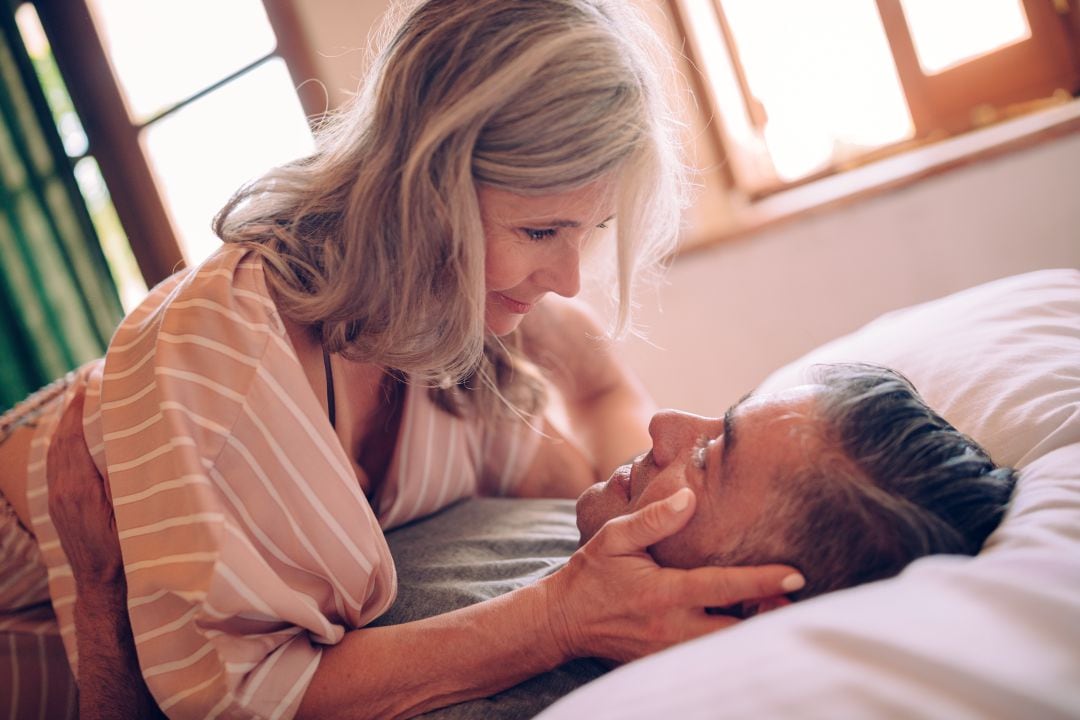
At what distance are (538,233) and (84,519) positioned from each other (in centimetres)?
68

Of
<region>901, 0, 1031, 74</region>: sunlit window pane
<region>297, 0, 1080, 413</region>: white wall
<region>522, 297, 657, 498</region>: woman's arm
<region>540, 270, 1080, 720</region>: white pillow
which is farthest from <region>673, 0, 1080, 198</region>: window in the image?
<region>540, 270, 1080, 720</region>: white pillow

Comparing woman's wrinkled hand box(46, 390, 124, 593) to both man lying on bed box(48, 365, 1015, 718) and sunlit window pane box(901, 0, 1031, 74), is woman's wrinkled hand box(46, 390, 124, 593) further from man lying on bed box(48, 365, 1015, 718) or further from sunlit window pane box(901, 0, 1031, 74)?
sunlit window pane box(901, 0, 1031, 74)

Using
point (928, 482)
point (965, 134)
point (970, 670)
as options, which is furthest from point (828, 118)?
point (970, 670)

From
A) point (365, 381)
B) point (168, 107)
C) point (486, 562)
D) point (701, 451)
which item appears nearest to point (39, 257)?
point (168, 107)

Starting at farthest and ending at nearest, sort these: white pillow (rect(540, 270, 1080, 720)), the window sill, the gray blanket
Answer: the window sill < the gray blanket < white pillow (rect(540, 270, 1080, 720))

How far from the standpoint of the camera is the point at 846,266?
1.78m

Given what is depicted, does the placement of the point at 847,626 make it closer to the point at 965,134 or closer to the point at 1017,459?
the point at 1017,459

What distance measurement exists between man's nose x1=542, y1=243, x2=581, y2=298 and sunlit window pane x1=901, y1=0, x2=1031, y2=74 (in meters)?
1.30

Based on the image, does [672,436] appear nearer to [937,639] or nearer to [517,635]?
[517,635]

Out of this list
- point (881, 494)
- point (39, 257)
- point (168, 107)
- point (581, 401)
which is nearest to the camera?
point (881, 494)

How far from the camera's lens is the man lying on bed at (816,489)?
0.77 m

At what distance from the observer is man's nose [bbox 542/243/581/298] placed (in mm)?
1092

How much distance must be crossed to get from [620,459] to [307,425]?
693 mm

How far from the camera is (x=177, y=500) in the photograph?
83cm
